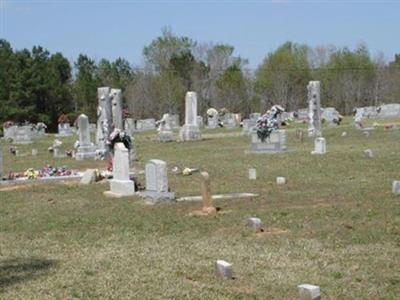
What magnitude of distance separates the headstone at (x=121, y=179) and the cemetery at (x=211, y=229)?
0.03 meters

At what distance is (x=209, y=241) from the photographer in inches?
440

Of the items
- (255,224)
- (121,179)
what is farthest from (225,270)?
(121,179)

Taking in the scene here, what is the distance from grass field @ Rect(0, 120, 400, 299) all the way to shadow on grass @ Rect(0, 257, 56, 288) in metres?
0.02

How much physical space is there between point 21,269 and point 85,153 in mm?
21821

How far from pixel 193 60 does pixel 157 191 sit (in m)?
73.2

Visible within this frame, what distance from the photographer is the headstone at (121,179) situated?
17.2m

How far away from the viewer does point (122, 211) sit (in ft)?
48.2

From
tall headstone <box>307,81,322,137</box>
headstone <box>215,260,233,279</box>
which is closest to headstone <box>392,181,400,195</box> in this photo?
headstone <box>215,260,233,279</box>

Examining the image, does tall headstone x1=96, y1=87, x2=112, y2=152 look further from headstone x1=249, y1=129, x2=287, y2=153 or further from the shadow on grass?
the shadow on grass

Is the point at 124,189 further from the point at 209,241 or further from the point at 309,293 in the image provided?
the point at 309,293

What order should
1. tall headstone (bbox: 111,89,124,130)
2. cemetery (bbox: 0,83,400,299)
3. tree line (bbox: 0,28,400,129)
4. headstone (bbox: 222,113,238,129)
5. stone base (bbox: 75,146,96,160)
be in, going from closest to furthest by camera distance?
cemetery (bbox: 0,83,400,299) → tall headstone (bbox: 111,89,124,130) → stone base (bbox: 75,146,96,160) → headstone (bbox: 222,113,238,129) → tree line (bbox: 0,28,400,129)

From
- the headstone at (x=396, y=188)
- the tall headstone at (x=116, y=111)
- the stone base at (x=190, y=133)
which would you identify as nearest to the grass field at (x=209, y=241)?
the headstone at (x=396, y=188)

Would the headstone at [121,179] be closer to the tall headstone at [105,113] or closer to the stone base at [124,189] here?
the stone base at [124,189]

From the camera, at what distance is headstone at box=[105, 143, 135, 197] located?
17234 mm
